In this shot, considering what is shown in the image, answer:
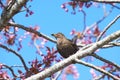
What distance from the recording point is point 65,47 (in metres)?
4.43

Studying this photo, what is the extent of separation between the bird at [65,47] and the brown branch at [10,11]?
1.97ft

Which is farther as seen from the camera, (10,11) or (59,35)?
(59,35)

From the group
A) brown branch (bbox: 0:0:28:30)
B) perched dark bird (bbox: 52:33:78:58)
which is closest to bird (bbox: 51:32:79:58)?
perched dark bird (bbox: 52:33:78:58)

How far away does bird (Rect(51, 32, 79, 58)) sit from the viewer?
14.3 ft

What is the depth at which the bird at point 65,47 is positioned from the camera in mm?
4352

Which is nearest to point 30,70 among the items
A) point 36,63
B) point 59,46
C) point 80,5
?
point 36,63

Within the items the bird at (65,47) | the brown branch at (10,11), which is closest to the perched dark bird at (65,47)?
the bird at (65,47)

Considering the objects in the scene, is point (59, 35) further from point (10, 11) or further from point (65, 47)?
point (10, 11)

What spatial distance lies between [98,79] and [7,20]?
1.28 meters

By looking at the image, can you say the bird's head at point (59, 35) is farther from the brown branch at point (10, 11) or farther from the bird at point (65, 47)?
the brown branch at point (10, 11)

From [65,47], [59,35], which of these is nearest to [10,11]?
[59,35]

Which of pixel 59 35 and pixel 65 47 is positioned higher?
pixel 59 35

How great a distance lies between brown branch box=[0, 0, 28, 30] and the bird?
600 millimetres

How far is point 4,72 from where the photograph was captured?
5.26 m
